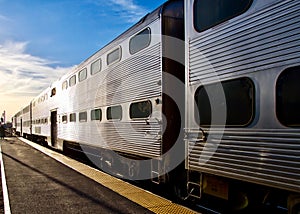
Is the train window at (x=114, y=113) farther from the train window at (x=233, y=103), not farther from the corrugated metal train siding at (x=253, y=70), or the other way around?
the train window at (x=233, y=103)

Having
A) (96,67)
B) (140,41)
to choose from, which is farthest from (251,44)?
(96,67)

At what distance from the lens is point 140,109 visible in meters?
7.93

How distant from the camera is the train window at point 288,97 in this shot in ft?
12.3

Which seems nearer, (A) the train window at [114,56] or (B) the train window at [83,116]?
(A) the train window at [114,56]

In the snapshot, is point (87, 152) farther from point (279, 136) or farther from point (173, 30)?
point (279, 136)

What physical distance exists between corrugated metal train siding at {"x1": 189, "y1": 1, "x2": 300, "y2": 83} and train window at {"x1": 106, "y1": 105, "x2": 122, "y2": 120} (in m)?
3.80

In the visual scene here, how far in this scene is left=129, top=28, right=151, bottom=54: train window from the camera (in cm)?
769

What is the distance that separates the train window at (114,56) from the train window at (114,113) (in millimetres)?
1363

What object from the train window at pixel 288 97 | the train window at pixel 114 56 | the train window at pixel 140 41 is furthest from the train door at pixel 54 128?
the train window at pixel 288 97

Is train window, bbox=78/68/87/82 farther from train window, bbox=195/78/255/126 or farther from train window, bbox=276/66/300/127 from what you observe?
train window, bbox=276/66/300/127

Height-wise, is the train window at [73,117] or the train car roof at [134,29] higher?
the train car roof at [134,29]

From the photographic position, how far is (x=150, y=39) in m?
7.52

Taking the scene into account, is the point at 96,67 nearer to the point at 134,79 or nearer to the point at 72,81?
the point at 134,79

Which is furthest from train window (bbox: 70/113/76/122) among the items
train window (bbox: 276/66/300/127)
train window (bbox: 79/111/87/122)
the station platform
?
train window (bbox: 276/66/300/127)
